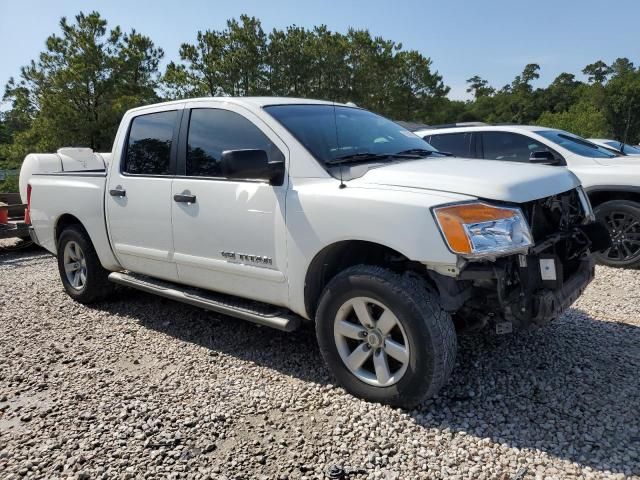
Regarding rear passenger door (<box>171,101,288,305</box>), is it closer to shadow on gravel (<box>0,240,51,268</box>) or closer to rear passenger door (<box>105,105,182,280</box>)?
rear passenger door (<box>105,105,182,280</box>)

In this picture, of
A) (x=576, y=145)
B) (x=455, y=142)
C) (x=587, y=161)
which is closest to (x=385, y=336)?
(x=587, y=161)

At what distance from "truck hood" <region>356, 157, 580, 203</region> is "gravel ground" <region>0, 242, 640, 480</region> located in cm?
120

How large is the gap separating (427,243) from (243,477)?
1440 mm

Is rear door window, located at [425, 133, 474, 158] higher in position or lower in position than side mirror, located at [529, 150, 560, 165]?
higher

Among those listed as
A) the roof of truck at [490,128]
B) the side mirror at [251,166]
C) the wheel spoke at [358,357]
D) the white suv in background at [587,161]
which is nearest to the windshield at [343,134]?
the side mirror at [251,166]

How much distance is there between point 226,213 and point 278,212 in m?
0.47

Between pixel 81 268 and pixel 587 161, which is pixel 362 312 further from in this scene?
pixel 587 161

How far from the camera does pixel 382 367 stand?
2.84 metres

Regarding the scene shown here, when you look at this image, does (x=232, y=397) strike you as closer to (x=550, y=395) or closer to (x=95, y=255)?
(x=550, y=395)

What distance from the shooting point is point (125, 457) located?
100 inches

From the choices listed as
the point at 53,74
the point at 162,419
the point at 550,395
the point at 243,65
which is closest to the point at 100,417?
the point at 162,419

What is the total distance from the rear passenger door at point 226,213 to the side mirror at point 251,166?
0.08 metres

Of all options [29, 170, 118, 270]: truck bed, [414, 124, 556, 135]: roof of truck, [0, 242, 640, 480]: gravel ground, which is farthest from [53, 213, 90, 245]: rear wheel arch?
[414, 124, 556, 135]: roof of truck

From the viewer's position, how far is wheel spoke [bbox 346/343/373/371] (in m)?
2.92
